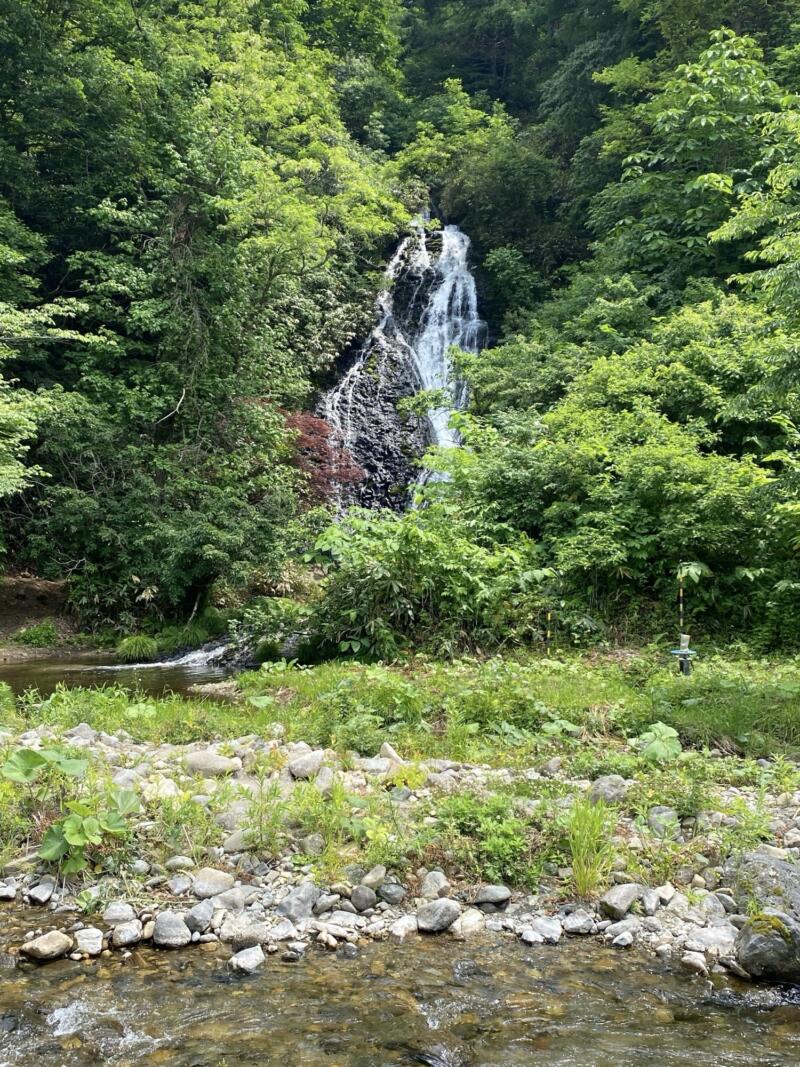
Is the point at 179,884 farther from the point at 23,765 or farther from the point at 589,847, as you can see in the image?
the point at 589,847

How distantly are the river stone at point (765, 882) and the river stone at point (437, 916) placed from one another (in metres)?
1.43

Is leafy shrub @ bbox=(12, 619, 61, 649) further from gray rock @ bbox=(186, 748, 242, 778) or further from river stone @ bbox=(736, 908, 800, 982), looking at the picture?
river stone @ bbox=(736, 908, 800, 982)

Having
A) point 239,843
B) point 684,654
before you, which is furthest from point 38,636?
point 684,654

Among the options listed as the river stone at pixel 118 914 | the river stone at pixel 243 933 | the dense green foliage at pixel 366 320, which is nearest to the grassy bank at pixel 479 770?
the river stone at pixel 118 914

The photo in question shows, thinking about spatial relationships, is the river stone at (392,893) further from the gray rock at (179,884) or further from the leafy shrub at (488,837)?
the gray rock at (179,884)

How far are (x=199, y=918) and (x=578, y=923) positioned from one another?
6.28 ft

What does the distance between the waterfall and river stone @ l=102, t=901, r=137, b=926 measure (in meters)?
14.7

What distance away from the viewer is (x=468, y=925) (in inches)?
144

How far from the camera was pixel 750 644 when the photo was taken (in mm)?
8555

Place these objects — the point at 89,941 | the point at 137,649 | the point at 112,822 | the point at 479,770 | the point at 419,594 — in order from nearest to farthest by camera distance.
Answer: the point at 89,941
the point at 112,822
the point at 479,770
the point at 419,594
the point at 137,649

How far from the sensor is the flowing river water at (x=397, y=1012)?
109 inches

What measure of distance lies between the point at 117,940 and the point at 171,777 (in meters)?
1.65

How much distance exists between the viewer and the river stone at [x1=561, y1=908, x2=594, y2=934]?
3609mm

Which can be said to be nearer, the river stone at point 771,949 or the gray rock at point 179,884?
the river stone at point 771,949
